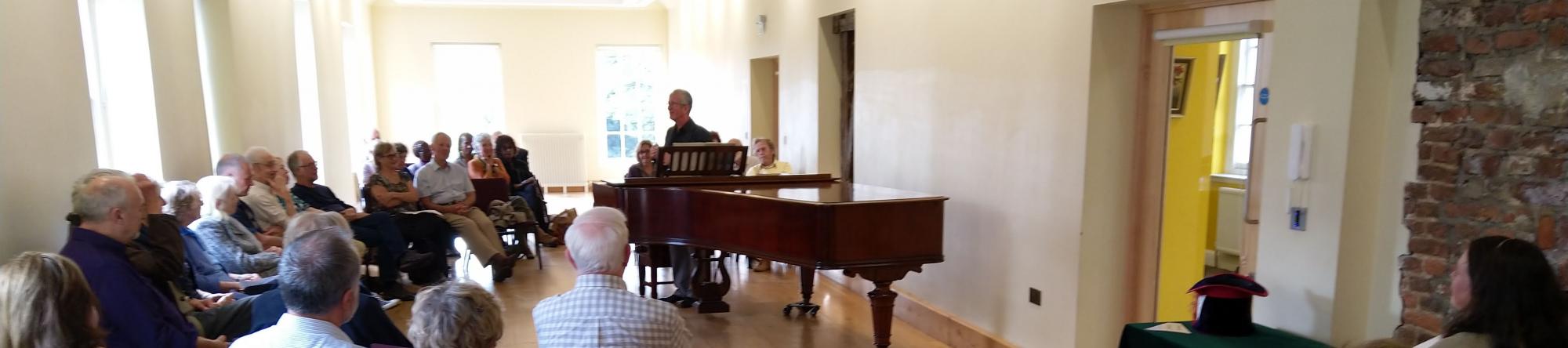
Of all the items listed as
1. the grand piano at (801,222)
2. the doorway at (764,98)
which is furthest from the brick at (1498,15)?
the doorway at (764,98)

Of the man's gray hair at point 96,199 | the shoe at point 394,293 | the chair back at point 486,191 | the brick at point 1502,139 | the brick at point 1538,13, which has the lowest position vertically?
the shoe at point 394,293

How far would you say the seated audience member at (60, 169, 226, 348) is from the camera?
2691 mm

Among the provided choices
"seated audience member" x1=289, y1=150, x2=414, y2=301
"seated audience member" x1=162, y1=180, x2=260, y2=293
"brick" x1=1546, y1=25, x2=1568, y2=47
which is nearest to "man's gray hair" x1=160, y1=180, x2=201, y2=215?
"seated audience member" x1=162, y1=180, x2=260, y2=293

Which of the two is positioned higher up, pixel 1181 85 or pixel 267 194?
pixel 1181 85

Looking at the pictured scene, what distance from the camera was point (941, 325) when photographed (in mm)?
5008

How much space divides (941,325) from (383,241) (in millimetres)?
3466

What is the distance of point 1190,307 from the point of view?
13.4 feet

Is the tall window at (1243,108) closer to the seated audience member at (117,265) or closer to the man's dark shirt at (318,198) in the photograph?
the seated audience member at (117,265)

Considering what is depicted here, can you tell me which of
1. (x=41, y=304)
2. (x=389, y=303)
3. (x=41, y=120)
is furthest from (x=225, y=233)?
(x=41, y=304)

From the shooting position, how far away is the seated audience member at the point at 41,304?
2.06 meters

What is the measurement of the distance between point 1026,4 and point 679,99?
2.50m

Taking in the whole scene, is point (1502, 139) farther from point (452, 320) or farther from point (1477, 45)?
point (452, 320)

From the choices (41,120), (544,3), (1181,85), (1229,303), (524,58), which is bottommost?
(1229,303)

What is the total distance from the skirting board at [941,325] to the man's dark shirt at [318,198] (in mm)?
3344
